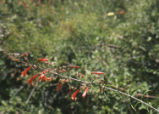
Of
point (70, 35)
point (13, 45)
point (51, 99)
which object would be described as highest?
point (70, 35)

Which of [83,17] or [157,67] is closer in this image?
[157,67]

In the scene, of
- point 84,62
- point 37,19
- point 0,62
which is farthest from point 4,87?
point 84,62

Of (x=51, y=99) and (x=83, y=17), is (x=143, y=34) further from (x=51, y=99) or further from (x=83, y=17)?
(x=51, y=99)

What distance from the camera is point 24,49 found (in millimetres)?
2881

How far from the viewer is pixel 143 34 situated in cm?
306

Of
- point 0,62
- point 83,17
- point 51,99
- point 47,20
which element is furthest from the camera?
point 47,20

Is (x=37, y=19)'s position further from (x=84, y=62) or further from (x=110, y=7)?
(x=84, y=62)

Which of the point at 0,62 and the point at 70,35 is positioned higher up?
the point at 70,35

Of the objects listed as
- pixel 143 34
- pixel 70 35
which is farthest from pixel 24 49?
pixel 143 34

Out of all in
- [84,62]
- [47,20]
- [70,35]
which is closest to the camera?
[84,62]

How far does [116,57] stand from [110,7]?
1713 millimetres

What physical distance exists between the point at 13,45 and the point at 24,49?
18 centimetres

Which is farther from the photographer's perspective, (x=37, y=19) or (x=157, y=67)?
(x=37, y=19)

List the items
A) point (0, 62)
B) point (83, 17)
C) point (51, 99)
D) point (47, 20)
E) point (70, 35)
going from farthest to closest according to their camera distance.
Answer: point (47, 20) < point (83, 17) < point (70, 35) < point (51, 99) < point (0, 62)
